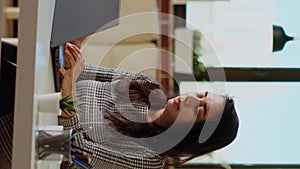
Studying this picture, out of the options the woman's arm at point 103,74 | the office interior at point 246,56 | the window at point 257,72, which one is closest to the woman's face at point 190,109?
the woman's arm at point 103,74

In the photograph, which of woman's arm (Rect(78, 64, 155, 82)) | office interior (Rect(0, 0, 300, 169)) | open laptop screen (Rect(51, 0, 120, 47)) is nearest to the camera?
open laptop screen (Rect(51, 0, 120, 47))

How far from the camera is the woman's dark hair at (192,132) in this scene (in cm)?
83

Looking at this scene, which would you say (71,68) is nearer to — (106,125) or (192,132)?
(106,125)

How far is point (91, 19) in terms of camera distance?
849 mm

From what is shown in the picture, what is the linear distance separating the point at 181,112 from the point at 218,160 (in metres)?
1.56

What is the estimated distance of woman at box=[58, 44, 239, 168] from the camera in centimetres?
81

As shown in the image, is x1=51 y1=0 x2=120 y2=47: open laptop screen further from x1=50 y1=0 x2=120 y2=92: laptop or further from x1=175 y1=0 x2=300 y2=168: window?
x1=175 y1=0 x2=300 y2=168: window

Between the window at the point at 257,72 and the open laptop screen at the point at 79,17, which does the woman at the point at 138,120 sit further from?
the window at the point at 257,72

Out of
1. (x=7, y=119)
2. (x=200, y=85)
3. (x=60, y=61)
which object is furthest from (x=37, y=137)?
(x=200, y=85)

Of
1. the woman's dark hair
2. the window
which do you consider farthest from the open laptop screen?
the window

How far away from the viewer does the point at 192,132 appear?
847mm

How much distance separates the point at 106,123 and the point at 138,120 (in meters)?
0.07

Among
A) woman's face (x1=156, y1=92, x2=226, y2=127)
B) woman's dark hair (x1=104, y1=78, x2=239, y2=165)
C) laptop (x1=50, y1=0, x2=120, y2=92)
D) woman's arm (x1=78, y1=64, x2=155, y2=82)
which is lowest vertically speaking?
woman's dark hair (x1=104, y1=78, x2=239, y2=165)

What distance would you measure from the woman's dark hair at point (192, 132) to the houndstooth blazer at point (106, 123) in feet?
0.04
